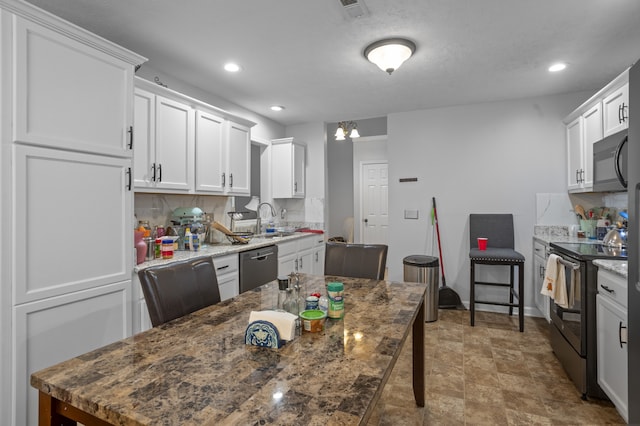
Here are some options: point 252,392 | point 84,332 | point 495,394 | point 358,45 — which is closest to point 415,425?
point 495,394

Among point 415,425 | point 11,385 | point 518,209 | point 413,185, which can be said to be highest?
point 413,185

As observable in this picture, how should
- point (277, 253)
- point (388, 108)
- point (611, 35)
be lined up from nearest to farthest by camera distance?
1. point (611, 35)
2. point (277, 253)
3. point (388, 108)

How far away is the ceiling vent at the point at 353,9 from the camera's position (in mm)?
1959

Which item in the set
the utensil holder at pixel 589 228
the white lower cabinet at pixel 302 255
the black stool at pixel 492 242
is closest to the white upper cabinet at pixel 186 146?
the white lower cabinet at pixel 302 255

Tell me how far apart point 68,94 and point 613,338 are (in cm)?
325

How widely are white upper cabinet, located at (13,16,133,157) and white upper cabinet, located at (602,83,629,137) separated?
135 inches

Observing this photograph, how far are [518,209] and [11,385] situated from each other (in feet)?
14.4

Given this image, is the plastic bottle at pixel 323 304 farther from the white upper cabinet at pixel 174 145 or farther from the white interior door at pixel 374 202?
the white interior door at pixel 374 202

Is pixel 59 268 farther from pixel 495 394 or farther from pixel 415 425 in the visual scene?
pixel 495 394

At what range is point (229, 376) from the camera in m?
0.89

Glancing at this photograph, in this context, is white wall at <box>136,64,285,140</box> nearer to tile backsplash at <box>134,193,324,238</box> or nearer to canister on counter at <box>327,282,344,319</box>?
tile backsplash at <box>134,193,324,238</box>

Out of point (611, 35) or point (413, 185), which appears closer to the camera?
point (611, 35)

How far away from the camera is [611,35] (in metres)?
2.36

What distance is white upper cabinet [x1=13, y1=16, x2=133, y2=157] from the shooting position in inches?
62.5
